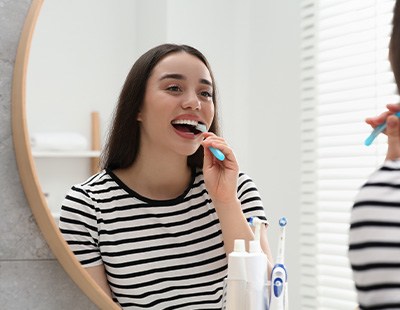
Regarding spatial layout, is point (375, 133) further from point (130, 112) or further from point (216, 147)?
point (130, 112)

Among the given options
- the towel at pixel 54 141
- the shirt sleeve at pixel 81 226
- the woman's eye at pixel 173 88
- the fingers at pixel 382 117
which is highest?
the woman's eye at pixel 173 88

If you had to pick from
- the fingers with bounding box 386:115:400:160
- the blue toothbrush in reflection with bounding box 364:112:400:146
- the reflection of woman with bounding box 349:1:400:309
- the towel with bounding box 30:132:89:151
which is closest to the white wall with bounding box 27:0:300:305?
the towel with bounding box 30:132:89:151

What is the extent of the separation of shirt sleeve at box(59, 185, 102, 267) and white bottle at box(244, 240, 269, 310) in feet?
0.76

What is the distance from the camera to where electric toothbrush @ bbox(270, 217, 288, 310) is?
0.89 metres

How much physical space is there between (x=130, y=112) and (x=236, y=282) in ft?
1.02

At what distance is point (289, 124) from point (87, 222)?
375 millimetres

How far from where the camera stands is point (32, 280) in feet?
2.73

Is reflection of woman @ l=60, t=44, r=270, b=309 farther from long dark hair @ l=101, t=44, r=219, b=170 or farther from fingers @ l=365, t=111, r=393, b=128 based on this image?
fingers @ l=365, t=111, r=393, b=128

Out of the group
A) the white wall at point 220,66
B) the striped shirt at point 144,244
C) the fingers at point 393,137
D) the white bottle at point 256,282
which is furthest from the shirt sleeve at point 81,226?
the fingers at point 393,137

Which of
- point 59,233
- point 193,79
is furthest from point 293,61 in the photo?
point 59,233

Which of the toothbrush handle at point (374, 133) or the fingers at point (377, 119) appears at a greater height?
the fingers at point (377, 119)

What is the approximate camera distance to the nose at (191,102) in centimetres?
88

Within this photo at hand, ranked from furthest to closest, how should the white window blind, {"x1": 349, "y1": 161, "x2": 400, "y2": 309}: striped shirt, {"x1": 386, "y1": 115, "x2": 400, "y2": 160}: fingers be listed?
the white window blind → {"x1": 386, "y1": 115, "x2": 400, "y2": 160}: fingers → {"x1": 349, "y1": 161, "x2": 400, "y2": 309}: striped shirt

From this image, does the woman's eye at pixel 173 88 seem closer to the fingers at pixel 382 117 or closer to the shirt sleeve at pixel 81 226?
the shirt sleeve at pixel 81 226
